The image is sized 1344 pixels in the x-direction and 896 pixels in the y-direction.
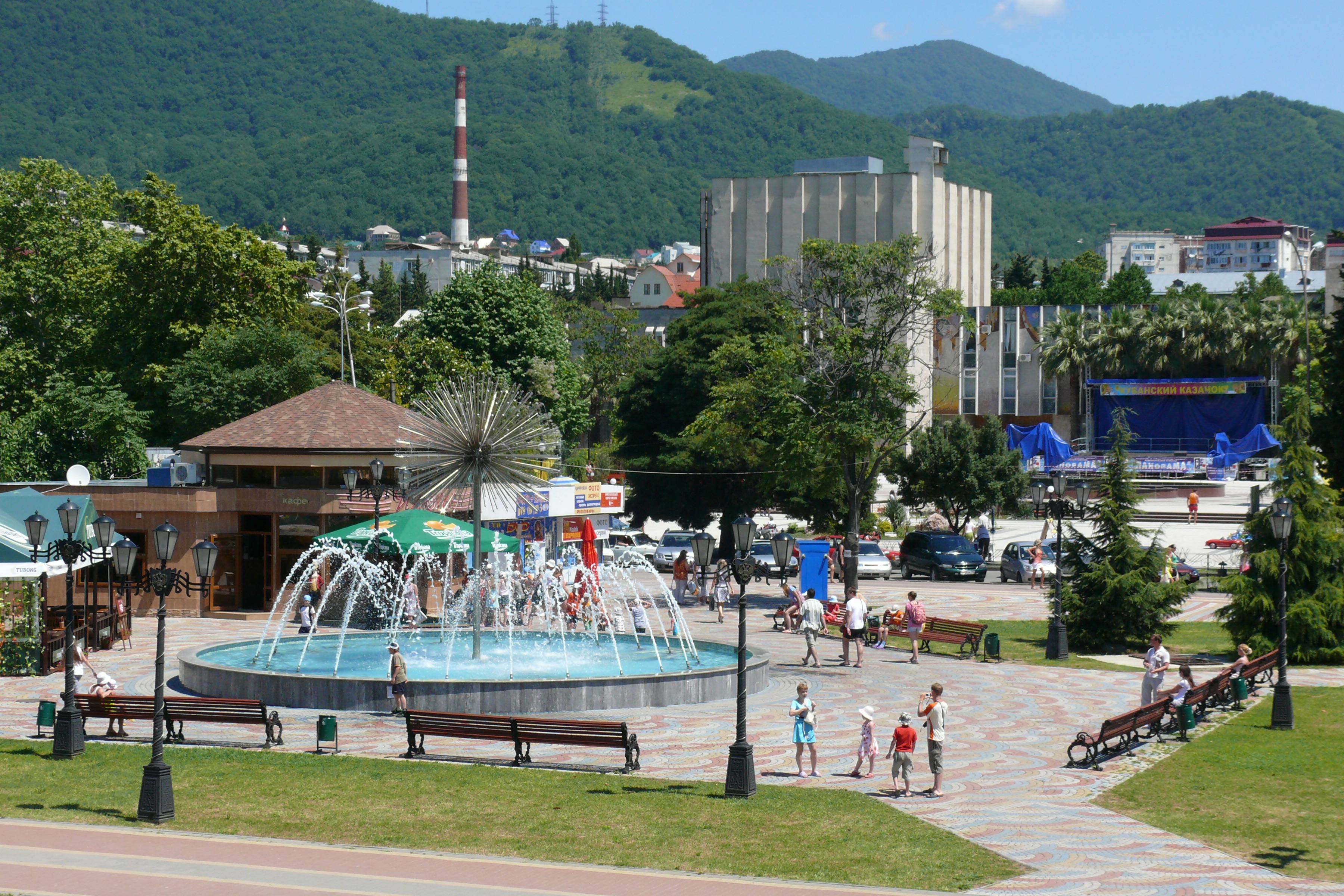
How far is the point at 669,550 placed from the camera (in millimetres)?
56188

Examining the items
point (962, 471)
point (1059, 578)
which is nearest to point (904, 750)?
point (1059, 578)

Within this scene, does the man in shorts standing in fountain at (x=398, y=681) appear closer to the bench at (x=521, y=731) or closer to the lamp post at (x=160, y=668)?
the bench at (x=521, y=731)

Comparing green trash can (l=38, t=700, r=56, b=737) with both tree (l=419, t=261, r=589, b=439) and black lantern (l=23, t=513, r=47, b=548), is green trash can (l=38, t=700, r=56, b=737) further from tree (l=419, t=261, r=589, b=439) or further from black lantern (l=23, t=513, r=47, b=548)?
tree (l=419, t=261, r=589, b=439)

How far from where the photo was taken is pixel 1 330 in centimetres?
6506

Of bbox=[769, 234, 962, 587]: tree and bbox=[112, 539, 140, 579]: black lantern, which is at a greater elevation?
bbox=[769, 234, 962, 587]: tree

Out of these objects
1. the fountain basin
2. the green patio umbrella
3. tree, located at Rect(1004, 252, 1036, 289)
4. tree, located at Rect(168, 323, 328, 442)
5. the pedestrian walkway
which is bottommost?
the pedestrian walkway

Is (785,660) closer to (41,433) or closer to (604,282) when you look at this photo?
(41,433)

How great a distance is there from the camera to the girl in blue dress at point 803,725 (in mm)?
19531

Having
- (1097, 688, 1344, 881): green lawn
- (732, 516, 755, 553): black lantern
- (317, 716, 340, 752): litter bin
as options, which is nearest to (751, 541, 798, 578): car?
(1097, 688, 1344, 881): green lawn

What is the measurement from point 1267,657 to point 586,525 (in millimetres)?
24821

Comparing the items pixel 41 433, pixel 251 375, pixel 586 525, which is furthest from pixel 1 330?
pixel 586 525

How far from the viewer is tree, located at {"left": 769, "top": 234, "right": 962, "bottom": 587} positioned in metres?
41.1

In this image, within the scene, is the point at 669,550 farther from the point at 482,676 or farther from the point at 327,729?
the point at 327,729

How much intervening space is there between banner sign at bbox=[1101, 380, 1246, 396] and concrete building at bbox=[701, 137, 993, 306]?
13521mm
